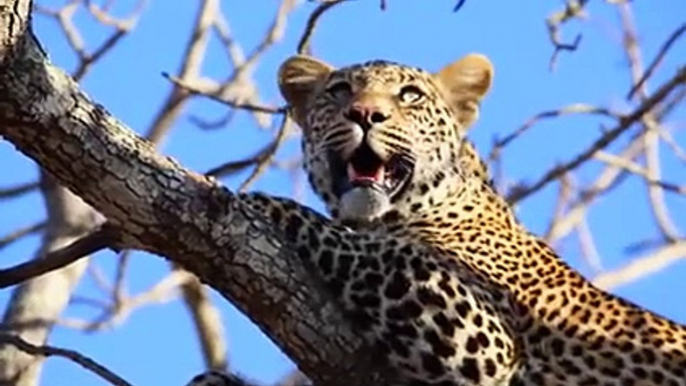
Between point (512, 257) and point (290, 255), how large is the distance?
5.39 feet

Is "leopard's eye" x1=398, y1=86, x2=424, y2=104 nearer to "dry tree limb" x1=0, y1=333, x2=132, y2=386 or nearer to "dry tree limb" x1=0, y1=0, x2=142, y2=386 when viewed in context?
"dry tree limb" x1=0, y1=0, x2=142, y2=386

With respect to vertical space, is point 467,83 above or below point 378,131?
above

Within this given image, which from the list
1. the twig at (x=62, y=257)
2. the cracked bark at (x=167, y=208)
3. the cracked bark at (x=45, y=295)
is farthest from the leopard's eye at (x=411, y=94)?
the twig at (x=62, y=257)

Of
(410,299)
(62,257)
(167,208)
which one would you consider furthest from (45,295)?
(167,208)

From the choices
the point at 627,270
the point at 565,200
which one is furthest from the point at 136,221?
the point at 565,200

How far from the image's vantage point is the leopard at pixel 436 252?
19.2 feet

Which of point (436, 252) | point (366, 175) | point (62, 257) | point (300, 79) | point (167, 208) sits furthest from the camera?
point (300, 79)

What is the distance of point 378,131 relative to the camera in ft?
21.7

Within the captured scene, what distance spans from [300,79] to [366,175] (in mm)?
855

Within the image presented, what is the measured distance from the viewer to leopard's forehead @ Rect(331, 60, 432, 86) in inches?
275

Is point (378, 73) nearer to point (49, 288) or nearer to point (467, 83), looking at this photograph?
point (467, 83)

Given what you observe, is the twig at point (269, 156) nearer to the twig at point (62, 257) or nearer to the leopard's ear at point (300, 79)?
the leopard's ear at point (300, 79)

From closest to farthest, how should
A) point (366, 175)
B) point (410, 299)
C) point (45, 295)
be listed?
point (410, 299) → point (366, 175) → point (45, 295)

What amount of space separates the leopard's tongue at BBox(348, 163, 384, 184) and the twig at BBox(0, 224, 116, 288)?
169 cm
